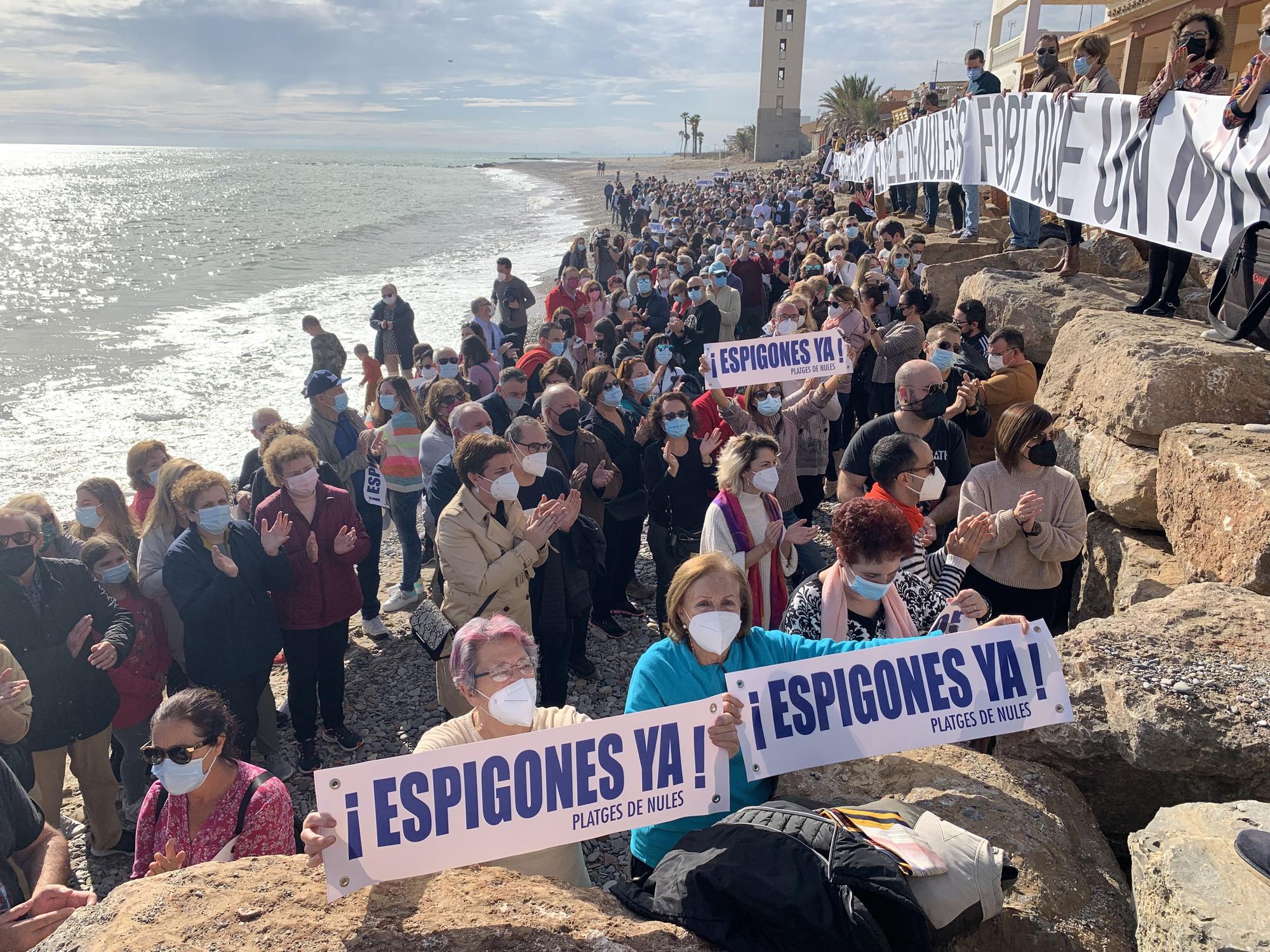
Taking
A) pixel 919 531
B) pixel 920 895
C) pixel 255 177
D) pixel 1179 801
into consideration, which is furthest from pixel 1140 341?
pixel 255 177

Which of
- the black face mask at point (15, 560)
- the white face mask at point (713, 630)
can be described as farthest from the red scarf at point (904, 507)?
the black face mask at point (15, 560)

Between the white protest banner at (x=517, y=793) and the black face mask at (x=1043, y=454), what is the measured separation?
2.57 meters

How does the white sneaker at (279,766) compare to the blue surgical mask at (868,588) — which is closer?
the blue surgical mask at (868,588)

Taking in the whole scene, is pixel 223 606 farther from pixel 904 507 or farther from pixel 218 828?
pixel 904 507

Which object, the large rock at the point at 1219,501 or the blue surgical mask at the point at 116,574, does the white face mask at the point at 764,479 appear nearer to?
the large rock at the point at 1219,501

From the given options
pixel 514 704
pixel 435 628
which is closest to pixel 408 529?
pixel 435 628

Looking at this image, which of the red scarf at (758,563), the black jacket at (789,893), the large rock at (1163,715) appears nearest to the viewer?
the black jacket at (789,893)

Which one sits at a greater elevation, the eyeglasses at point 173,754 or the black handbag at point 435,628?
the eyeglasses at point 173,754

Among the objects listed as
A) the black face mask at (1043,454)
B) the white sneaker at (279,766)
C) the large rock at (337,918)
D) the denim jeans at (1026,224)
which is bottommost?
the white sneaker at (279,766)

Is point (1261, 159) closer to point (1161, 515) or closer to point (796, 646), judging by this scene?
point (1161, 515)

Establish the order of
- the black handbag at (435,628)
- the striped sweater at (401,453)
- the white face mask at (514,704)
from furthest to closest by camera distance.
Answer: the striped sweater at (401,453) → the black handbag at (435,628) → the white face mask at (514,704)

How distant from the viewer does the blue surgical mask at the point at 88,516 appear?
187 inches

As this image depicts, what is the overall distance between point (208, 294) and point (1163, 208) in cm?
3033

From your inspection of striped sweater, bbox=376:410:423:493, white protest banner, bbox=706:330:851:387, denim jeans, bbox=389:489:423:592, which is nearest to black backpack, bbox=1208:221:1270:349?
white protest banner, bbox=706:330:851:387
